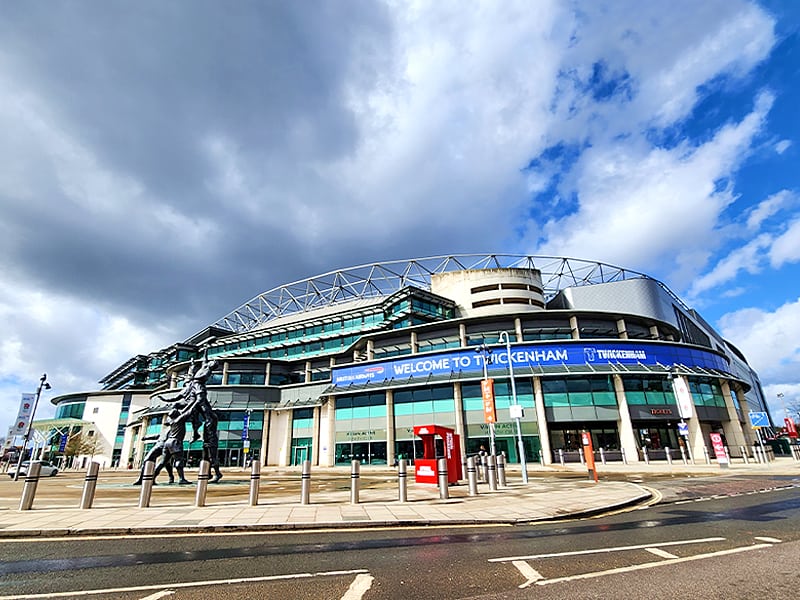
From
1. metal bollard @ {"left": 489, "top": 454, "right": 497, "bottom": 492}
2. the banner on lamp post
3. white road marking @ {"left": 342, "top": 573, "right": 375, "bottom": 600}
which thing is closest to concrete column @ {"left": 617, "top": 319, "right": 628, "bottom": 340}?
metal bollard @ {"left": 489, "top": 454, "right": 497, "bottom": 492}

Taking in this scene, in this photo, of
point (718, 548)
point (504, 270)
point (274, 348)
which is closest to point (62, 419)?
point (274, 348)

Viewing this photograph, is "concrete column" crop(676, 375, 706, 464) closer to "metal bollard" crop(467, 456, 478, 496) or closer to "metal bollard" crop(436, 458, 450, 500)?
"metal bollard" crop(467, 456, 478, 496)

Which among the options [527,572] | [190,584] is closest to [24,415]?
[190,584]

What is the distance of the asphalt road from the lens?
504 centimetres

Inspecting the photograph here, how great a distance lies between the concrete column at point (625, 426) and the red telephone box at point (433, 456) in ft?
83.6

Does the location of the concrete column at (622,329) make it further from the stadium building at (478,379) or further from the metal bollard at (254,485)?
the metal bollard at (254,485)

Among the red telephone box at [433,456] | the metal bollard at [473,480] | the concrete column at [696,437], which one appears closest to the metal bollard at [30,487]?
the red telephone box at [433,456]

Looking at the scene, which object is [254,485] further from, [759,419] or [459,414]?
[759,419]

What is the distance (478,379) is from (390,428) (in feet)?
Result: 37.3

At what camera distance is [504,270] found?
63.1 m

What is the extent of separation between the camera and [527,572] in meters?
5.78

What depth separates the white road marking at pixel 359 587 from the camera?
15.9ft

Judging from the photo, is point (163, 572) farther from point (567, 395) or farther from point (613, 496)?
point (567, 395)

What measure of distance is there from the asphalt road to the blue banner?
3197 centimetres
